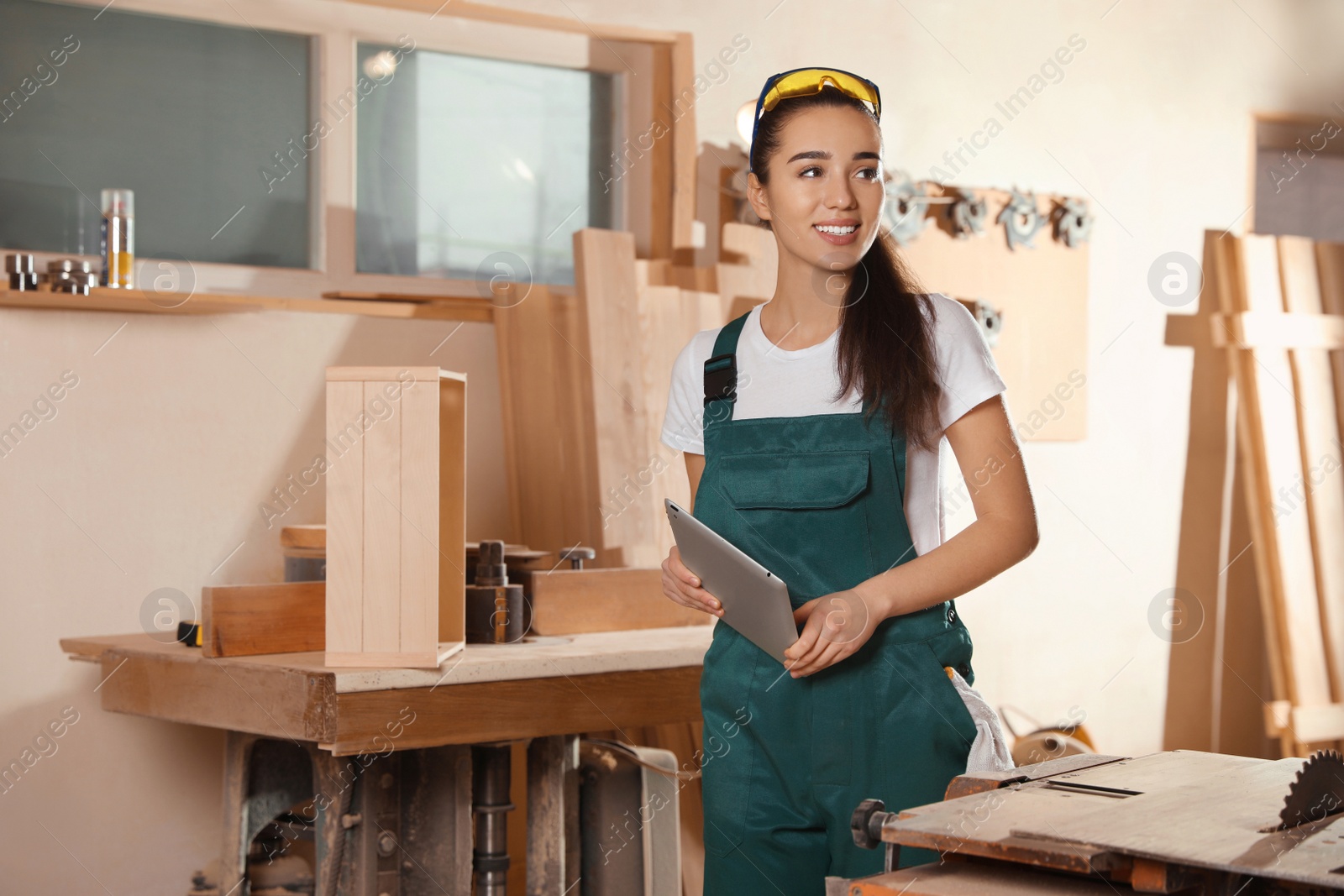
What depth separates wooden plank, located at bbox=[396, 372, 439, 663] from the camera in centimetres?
212

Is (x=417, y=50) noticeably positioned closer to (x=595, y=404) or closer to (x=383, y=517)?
(x=595, y=404)

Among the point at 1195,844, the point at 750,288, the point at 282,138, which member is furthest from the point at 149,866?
the point at 1195,844

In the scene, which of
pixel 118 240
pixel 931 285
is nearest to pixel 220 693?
pixel 118 240

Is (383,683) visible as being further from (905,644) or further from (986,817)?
(986,817)

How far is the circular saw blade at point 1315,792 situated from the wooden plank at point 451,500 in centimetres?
145

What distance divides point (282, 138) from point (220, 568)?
108 cm

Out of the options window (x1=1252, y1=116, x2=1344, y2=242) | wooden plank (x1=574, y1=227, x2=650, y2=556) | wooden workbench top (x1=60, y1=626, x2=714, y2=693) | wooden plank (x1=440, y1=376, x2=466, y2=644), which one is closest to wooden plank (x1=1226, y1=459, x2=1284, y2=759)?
window (x1=1252, y1=116, x2=1344, y2=242)

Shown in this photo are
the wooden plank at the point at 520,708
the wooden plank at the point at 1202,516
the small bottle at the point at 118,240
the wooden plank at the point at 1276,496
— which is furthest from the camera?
the wooden plank at the point at 1202,516

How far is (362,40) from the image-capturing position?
330cm

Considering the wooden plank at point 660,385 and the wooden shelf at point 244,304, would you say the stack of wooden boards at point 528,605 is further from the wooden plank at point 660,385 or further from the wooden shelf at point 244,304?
the wooden shelf at point 244,304

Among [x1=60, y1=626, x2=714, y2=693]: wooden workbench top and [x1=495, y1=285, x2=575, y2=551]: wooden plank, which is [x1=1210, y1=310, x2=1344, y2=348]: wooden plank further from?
[x1=60, y1=626, x2=714, y2=693]: wooden workbench top

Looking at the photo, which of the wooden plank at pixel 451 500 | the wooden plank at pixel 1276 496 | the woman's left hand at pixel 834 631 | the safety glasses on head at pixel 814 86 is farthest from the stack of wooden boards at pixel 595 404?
the wooden plank at pixel 1276 496

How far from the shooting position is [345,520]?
2.11 meters

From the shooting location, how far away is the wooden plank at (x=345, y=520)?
209cm
